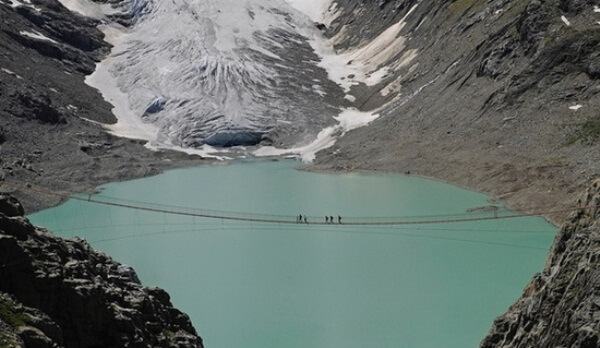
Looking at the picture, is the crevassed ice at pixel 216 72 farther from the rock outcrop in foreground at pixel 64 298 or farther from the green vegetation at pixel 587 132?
the rock outcrop in foreground at pixel 64 298

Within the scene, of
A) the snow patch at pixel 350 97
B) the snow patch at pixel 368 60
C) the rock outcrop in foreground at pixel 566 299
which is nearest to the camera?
the rock outcrop in foreground at pixel 566 299

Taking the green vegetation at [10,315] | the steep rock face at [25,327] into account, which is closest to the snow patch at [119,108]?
the steep rock face at [25,327]

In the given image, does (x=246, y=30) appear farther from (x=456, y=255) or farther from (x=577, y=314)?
(x=577, y=314)

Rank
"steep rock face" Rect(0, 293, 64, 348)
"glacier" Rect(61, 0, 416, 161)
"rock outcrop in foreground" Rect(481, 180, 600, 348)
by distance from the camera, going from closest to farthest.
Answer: "steep rock face" Rect(0, 293, 64, 348)
"rock outcrop in foreground" Rect(481, 180, 600, 348)
"glacier" Rect(61, 0, 416, 161)

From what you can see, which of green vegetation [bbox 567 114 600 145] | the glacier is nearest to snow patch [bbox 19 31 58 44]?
the glacier

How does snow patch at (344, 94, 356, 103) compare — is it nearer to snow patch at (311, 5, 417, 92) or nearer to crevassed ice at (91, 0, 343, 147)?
snow patch at (311, 5, 417, 92)

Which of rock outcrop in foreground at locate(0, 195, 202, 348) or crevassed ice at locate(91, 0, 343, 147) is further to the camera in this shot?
crevassed ice at locate(91, 0, 343, 147)

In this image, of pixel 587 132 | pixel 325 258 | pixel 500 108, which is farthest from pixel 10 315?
pixel 500 108

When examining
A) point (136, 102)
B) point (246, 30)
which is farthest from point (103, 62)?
point (246, 30)
